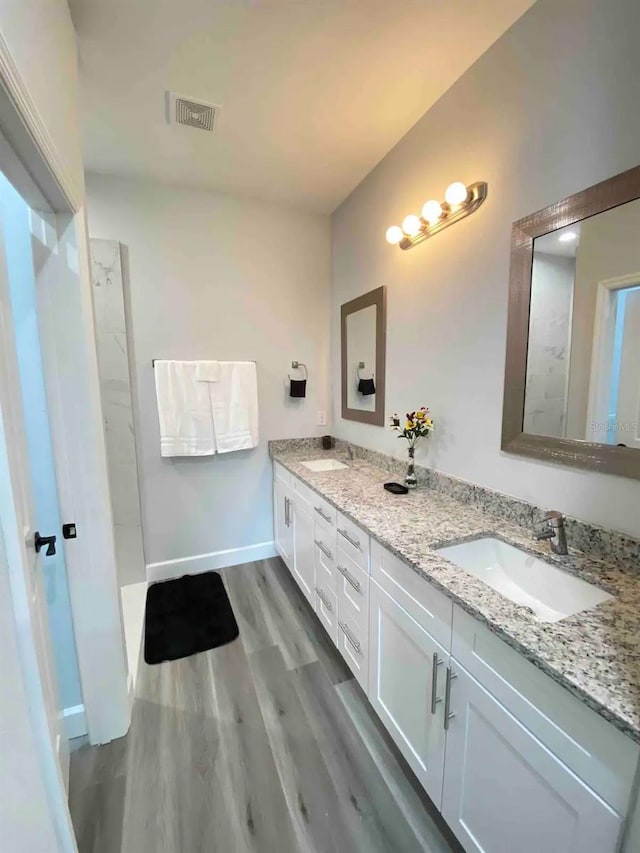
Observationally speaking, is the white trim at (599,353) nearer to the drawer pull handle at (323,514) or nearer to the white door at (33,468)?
the drawer pull handle at (323,514)

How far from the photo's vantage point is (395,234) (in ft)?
6.44

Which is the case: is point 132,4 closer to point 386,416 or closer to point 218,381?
point 218,381

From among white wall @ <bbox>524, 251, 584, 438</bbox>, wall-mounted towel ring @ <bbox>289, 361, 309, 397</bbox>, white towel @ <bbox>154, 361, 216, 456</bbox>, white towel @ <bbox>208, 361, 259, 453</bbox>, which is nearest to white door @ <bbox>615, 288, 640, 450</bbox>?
white wall @ <bbox>524, 251, 584, 438</bbox>

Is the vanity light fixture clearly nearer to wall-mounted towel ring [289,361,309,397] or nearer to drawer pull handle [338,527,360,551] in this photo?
wall-mounted towel ring [289,361,309,397]

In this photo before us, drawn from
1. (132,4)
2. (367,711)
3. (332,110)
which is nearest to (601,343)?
(332,110)

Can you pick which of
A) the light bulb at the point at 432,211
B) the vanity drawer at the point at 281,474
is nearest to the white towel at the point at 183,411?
the vanity drawer at the point at 281,474

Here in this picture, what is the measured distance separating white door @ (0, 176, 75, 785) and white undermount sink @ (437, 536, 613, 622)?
122 cm

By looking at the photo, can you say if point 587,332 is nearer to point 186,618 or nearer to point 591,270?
point 591,270

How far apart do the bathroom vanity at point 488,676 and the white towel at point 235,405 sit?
1131 mm

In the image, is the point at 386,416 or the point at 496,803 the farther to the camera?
the point at 386,416

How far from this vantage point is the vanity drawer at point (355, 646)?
1.49 metres

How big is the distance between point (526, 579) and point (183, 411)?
2146 mm

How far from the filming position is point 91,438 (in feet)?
4.24

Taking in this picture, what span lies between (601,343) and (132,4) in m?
1.94
